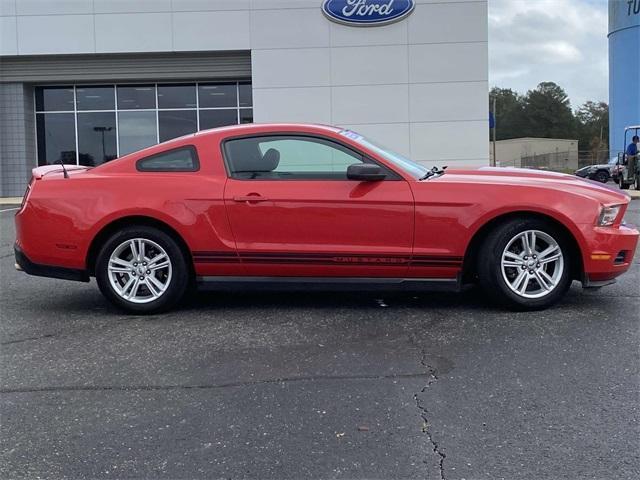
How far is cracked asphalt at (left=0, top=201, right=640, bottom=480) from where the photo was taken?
2.81 meters

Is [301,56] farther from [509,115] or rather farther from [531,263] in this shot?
[509,115]

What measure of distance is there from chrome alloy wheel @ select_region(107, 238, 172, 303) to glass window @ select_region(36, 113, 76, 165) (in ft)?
59.7

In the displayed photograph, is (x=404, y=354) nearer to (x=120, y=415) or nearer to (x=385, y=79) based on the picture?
(x=120, y=415)

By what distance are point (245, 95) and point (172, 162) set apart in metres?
16.6

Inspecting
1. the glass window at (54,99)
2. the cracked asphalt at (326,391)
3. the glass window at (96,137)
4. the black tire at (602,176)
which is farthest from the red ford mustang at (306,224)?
the black tire at (602,176)

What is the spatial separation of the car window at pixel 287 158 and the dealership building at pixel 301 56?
14607 mm

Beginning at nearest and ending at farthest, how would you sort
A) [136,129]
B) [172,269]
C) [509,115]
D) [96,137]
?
[172,269] < [136,129] < [96,137] < [509,115]

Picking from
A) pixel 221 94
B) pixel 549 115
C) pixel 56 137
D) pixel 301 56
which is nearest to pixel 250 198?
pixel 301 56

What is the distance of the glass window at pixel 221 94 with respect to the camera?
840 inches

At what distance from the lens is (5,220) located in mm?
13539

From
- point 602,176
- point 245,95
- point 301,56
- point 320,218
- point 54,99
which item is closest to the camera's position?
point 320,218

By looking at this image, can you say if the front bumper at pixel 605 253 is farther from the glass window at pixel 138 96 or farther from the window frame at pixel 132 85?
the glass window at pixel 138 96

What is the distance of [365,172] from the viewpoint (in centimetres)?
493

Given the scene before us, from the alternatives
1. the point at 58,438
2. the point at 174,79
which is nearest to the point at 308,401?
the point at 58,438
